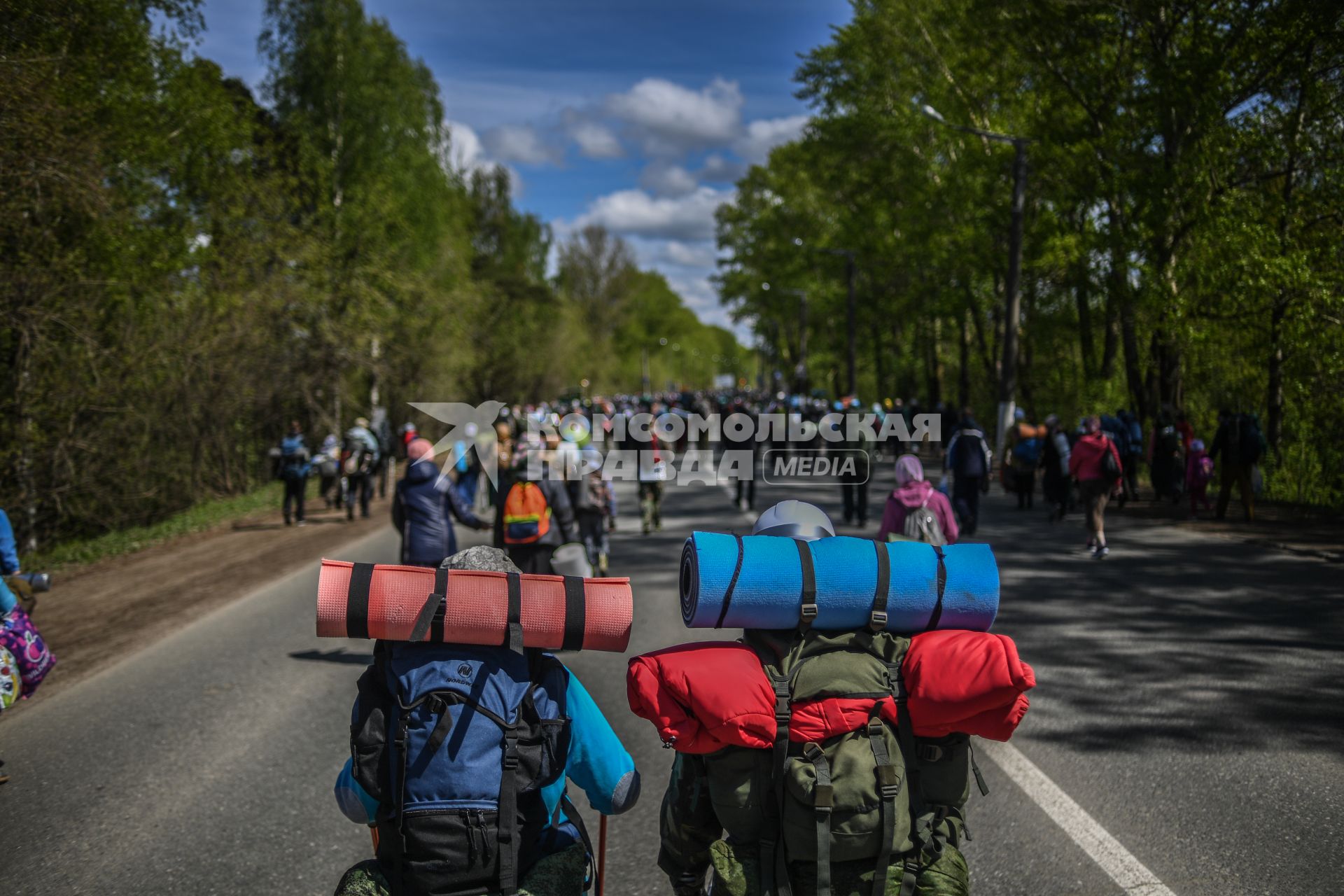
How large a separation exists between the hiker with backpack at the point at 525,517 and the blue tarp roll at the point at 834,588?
495cm

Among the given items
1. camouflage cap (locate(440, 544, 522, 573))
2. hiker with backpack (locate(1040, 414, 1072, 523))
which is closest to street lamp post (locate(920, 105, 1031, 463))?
hiker with backpack (locate(1040, 414, 1072, 523))

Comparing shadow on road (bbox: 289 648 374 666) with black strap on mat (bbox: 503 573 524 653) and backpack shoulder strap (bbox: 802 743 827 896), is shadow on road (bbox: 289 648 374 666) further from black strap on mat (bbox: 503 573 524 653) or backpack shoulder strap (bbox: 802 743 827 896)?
backpack shoulder strap (bbox: 802 743 827 896)

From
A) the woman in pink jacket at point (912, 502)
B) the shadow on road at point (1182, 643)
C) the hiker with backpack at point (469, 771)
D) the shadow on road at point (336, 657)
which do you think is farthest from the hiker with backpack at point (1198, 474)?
the hiker with backpack at point (469, 771)

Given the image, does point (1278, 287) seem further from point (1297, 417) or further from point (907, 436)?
point (907, 436)

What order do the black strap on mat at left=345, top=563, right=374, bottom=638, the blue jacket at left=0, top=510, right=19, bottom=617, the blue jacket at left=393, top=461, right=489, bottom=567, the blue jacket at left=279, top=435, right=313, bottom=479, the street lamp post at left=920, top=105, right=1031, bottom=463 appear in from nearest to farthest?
the black strap on mat at left=345, top=563, right=374, bottom=638 → the blue jacket at left=0, top=510, right=19, bottom=617 → the blue jacket at left=393, top=461, right=489, bottom=567 → the blue jacket at left=279, top=435, right=313, bottom=479 → the street lamp post at left=920, top=105, right=1031, bottom=463

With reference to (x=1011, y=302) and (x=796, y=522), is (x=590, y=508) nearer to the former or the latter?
(x=796, y=522)

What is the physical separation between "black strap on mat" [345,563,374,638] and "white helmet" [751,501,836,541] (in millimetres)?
1167

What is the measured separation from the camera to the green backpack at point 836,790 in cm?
237

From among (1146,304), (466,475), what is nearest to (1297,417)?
(1146,304)

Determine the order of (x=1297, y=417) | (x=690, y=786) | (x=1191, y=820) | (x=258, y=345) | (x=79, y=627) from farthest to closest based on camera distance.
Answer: (x=258, y=345) → (x=1297, y=417) → (x=79, y=627) → (x=1191, y=820) → (x=690, y=786)

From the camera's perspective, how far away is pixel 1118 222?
1936 centimetres

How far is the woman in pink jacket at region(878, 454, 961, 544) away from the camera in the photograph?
7129 millimetres

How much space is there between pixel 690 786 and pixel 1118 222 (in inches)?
781

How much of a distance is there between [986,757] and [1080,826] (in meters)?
1.00
